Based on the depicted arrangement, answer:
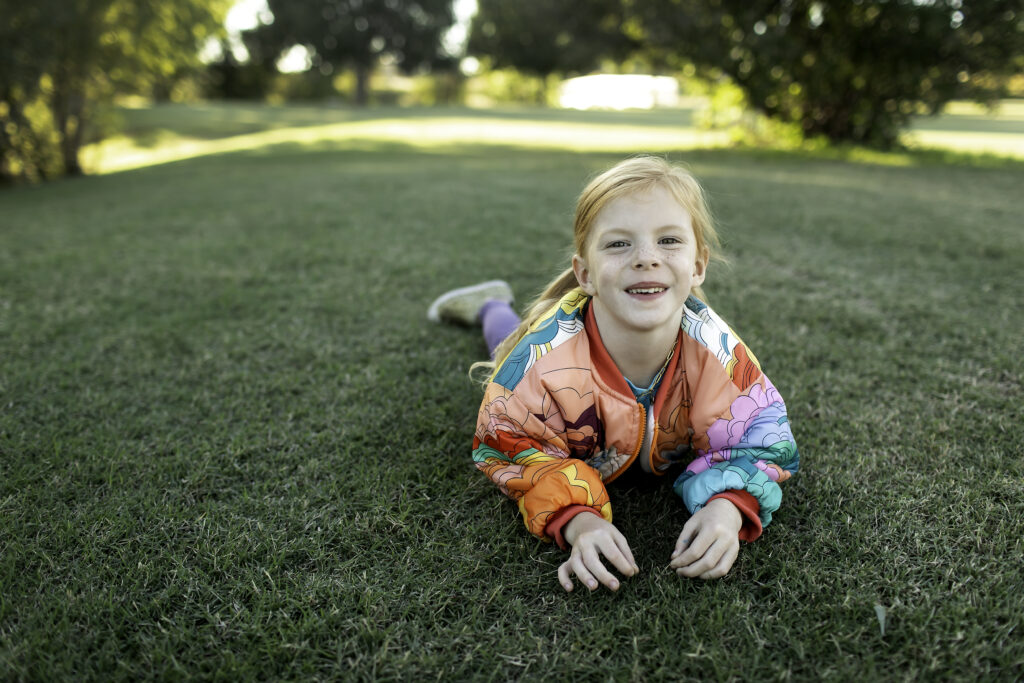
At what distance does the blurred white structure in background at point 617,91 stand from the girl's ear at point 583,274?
11778 mm

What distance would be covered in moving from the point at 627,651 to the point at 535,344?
0.80 metres

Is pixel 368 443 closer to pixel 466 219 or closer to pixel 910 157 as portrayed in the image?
pixel 466 219

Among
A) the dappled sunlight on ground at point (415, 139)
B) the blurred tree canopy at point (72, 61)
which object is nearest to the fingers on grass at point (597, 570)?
the blurred tree canopy at point (72, 61)

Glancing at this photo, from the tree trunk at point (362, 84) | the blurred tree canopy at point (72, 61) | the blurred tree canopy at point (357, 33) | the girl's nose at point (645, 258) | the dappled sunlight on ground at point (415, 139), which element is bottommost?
the girl's nose at point (645, 258)

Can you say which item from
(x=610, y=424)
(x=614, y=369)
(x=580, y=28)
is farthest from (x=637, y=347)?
(x=580, y=28)

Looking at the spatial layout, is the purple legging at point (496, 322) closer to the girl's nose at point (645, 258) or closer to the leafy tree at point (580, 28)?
the girl's nose at point (645, 258)

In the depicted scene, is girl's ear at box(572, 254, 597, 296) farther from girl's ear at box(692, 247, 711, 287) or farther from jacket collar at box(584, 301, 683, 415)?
girl's ear at box(692, 247, 711, 287)

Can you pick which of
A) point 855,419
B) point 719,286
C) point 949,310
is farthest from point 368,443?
point 949,310

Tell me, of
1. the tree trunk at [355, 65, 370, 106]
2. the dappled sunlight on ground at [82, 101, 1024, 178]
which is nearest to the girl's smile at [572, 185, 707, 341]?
the dappled sunlight on ground at [82, 101, 1024, 178]

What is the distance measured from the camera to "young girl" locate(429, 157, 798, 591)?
161 centimetres

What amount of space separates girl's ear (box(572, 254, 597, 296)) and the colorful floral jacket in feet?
0.32

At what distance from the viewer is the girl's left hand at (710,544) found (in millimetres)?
1501

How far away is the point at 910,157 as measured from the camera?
9961mm

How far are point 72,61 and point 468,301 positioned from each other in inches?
361
